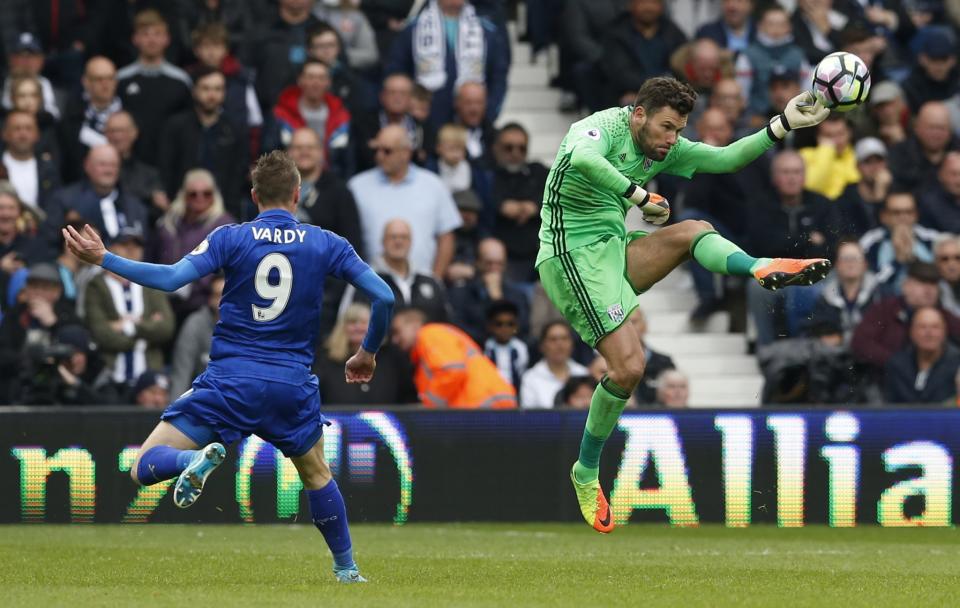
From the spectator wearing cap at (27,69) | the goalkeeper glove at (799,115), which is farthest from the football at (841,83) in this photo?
the spectator wearing cap at (27,69)

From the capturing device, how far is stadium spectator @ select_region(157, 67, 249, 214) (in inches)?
687

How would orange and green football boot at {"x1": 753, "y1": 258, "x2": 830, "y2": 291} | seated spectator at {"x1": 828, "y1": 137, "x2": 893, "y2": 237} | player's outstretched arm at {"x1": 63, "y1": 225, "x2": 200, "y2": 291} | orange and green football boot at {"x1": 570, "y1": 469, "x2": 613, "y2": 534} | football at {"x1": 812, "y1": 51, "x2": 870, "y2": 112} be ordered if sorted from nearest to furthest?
player's outstretched arm at {"x1": 63, "y1": 225, "x2": 200, "y2": 291} → orange and green football boot at {"x1": 753, "y1": 258, "x2": 830, "y2": 291} → football at {"x1": 812, "y1": 51, "x2": 870, "y2": 112} → orange and green football boot at {"x1": 570, "y1": 469, "x2": 613, "y2": 534} → seated spectator at {"x1": 828, "y1": 137, "x2": 893, "y2": 237}

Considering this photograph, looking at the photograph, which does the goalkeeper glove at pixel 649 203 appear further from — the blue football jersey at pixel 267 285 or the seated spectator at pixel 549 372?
the seated spectator at pixel 549 372

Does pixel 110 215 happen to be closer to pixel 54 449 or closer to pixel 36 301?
pixel 36 301

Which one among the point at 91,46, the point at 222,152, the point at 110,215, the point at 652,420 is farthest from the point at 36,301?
the point at 652,420

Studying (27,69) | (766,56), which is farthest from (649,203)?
(766,56)

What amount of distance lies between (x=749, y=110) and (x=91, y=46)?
Result: 21.3 ft

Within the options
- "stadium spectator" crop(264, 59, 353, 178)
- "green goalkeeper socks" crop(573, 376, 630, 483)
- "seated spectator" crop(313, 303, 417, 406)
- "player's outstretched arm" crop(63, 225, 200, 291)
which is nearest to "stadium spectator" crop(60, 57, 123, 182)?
"stadium spectator" crop(264, 59, 353, 178)

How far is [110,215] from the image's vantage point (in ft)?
54.7

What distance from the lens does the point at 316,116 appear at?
17.9 m

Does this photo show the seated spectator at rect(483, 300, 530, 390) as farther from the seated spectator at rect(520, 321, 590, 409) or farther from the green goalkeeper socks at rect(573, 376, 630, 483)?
the green goalkeeper socks at rect(573, 376, 630, 483)

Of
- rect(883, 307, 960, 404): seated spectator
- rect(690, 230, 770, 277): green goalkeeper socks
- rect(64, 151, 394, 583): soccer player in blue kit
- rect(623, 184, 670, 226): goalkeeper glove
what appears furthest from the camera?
rect(883, 307, 960, 404): seated spectator

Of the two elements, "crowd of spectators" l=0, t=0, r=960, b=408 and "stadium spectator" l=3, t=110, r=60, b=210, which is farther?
"stadium spectator" l=3, t=110, r=60, b=210

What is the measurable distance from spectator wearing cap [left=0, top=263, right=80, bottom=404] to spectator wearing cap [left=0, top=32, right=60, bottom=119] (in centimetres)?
234
